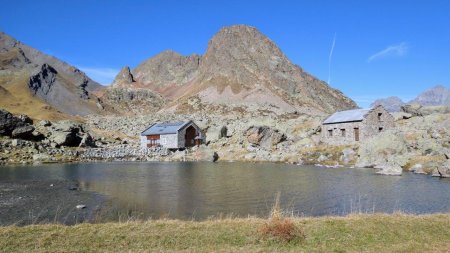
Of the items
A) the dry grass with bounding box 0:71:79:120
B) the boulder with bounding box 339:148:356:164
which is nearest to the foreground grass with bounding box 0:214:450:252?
the boulder with bounding box 339:148:356:164

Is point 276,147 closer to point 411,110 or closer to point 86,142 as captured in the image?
point 411,110

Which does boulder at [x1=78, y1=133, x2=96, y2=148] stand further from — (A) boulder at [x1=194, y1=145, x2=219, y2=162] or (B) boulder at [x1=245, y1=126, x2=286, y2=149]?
(B) boulder at [x1=245, y1=126, x2=286, y2=149]

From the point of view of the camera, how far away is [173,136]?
265 ft

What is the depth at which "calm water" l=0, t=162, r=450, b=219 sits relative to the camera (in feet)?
78.1

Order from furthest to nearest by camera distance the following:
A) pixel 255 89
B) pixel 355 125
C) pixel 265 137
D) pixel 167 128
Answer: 1. pixel 255 89
2. pixel 167 128
3. pixel 265 137
4. pixel 355 125

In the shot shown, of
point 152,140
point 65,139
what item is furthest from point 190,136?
point 65,139

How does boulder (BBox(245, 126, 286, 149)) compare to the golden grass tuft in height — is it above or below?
above

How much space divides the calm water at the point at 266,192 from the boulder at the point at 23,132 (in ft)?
90.8

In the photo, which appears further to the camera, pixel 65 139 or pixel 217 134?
pixel 217 134

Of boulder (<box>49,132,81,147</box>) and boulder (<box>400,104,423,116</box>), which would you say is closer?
boulder (<box>49,132,81,147</box>)

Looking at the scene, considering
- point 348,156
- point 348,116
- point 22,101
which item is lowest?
point 348,156

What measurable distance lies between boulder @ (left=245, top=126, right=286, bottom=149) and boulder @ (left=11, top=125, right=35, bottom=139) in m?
41.7

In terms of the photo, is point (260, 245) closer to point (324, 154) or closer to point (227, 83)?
point (324, 154)

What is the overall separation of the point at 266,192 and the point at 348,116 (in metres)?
40.2
